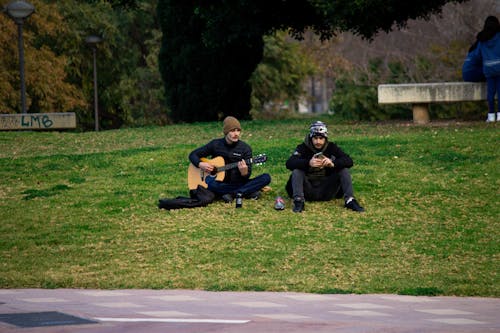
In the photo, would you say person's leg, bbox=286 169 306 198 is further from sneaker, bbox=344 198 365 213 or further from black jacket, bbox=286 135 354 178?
sneaker, bbox=344 198 365 213

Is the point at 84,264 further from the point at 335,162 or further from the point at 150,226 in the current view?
the point at 335,162

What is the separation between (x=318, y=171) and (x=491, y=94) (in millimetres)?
8850

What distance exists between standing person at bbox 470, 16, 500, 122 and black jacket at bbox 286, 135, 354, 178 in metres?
8.65

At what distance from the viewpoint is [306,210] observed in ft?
47.8

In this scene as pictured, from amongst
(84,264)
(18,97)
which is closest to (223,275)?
(84,264)

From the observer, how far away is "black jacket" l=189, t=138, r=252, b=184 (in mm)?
14734

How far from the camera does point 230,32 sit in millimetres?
27031

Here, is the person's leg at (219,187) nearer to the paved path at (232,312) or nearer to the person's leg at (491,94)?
the paved path at (232,312)

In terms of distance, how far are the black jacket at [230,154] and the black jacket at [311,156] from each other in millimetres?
599

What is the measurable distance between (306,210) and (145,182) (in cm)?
359

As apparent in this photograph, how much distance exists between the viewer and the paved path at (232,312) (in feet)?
27.8

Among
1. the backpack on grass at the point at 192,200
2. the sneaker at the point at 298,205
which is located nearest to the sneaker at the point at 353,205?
the sneaker at the point at 298,205

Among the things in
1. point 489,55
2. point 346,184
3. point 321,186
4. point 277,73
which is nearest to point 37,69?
point 277,73

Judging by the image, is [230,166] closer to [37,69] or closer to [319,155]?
[319,155]
